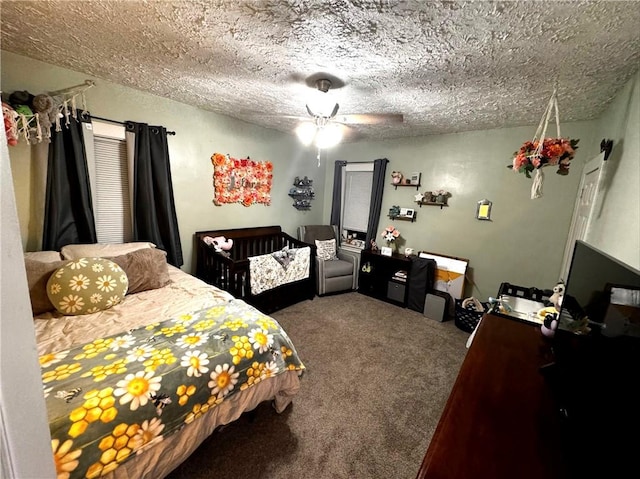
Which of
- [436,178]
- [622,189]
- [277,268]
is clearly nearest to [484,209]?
[436,178]

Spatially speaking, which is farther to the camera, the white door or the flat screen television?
the white door

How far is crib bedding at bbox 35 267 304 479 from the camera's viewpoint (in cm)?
97

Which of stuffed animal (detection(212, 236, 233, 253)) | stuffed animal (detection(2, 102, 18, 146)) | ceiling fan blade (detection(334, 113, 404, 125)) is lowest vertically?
stuffed animal (detection(212, 236, 233, 253))

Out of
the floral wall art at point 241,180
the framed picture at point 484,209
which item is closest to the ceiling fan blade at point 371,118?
the floral wall art at point 241,180

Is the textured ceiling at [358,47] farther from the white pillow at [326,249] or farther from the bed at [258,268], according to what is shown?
the white pillow at [326,249]

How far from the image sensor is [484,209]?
3.12 meters

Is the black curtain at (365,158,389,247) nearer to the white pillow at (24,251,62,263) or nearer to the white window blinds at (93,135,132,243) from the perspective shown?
the white window blinds at (93,135,132,243)

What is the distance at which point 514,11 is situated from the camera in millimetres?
1157

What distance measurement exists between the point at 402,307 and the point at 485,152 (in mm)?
2218

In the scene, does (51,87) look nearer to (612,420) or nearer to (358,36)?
(358,36)

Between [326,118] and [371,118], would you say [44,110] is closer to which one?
[326,118]

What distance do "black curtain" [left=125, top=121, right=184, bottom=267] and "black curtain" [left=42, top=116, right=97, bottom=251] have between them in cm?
37

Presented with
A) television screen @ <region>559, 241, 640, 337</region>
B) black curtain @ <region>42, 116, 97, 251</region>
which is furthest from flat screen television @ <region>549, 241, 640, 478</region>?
black curtain @ <region>42, 116, 97, 251</region>

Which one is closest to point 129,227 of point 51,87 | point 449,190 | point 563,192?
point 51,87
